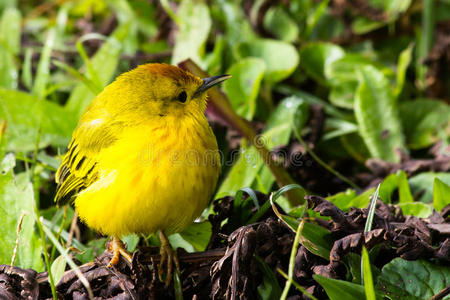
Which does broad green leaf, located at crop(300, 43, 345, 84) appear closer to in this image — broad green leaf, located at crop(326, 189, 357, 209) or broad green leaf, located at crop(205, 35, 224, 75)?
broad green leaf, located at crop(205, 35, 224, 75)

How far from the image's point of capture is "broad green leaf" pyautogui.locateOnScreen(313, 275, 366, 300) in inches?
70.1

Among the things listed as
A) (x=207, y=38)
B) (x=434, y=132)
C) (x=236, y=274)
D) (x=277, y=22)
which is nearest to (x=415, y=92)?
(x=434, y=132)

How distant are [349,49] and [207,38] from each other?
110 centimetres

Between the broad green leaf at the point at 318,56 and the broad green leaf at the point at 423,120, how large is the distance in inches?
22.5

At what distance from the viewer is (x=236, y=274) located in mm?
1856

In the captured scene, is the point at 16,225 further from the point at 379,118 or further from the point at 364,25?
the point at 364,25

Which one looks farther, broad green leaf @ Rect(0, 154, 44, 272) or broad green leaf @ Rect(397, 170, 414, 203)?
broad green leaf @ Rect(397, 170, 414, 203)

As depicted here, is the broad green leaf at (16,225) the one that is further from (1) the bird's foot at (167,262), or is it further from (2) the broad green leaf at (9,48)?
(2) the broad green leaf at (9,48)

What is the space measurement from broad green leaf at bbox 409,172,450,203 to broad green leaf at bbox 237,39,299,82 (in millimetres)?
1130

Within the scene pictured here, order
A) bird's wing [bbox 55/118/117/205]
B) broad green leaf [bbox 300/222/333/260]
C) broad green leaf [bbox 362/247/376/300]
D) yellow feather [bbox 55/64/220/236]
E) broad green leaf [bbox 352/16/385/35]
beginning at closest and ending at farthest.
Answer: broad green leaf [bbox 362/247/376/300] → broad green leaf [bbox 300/222/333/260] → yellow feather [bbox 55/64/220/236] → bird's wing [bbox 55/118/117/205] → broad green leaf [bbox 352/16/385/35]

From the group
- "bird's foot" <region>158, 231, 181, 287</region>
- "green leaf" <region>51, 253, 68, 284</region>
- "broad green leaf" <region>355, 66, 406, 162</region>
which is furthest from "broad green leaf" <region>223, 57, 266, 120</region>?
"green leaf" <region>51, 253, 68, 284</region>

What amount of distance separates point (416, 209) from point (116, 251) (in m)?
1.33

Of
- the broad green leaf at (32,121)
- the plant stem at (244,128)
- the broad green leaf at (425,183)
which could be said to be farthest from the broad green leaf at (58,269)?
the broad green leaf at (425,183)

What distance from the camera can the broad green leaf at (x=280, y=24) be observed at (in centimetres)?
410
